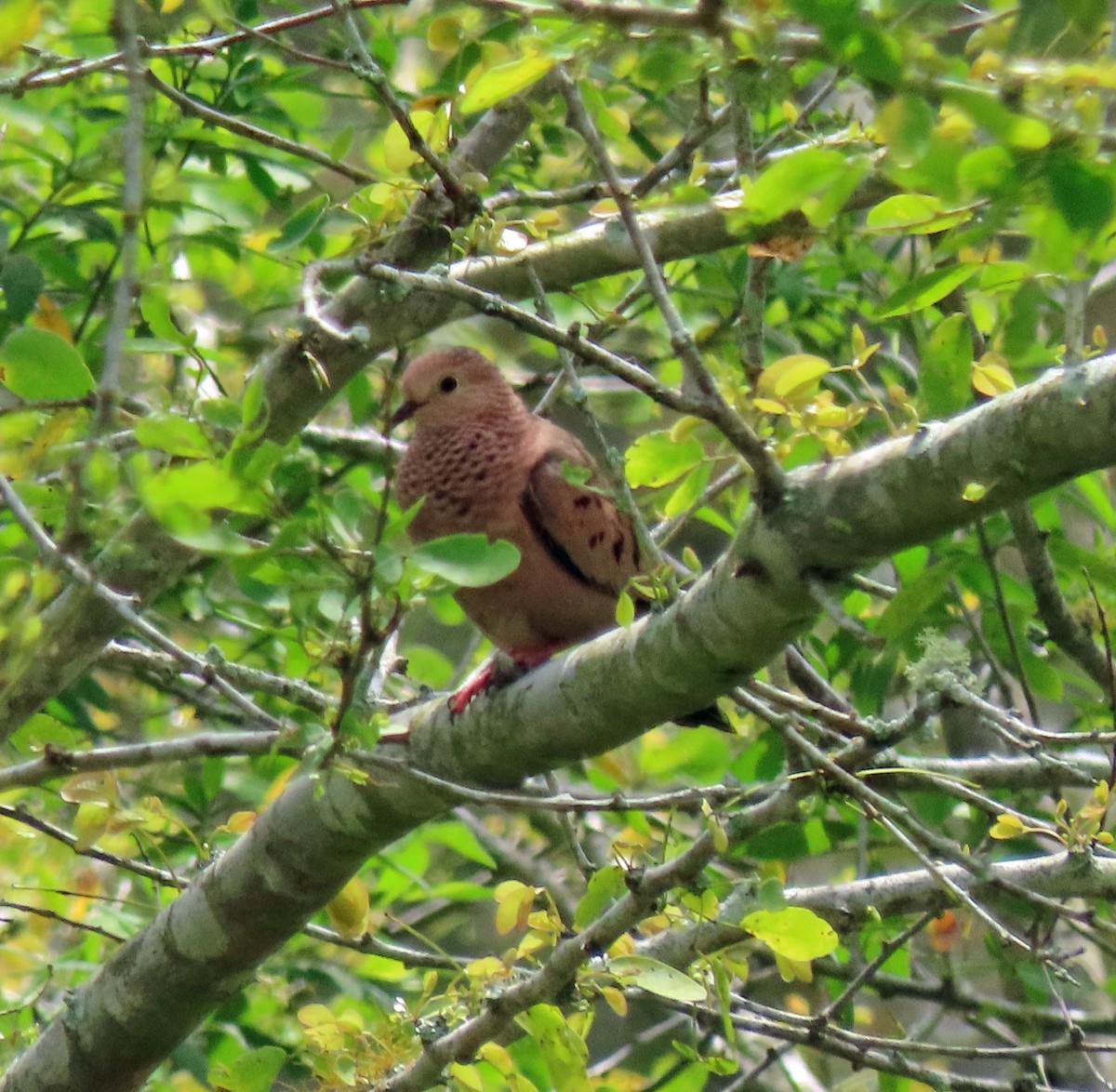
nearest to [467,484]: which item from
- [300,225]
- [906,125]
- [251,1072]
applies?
[300,225]

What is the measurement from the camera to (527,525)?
373 cm

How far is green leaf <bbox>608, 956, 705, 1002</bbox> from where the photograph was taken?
2.41 metres

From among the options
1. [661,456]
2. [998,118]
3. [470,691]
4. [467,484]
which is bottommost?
[470,691]

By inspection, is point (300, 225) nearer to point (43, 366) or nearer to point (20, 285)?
point (20, 285)

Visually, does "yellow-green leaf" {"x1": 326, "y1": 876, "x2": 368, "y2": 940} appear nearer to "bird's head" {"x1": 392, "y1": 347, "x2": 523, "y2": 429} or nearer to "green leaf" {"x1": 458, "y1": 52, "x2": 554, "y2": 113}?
"bird's head" {"x1": 392, "y1": 347, "x2": 523, "y2": 429}

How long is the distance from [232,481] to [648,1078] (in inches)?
116

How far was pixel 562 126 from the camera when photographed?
4.04m

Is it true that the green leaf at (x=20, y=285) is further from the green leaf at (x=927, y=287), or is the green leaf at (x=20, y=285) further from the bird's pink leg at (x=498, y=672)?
the green leaf at (x=927, y=287)

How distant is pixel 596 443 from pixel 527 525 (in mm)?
272

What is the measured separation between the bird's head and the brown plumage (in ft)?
0.29

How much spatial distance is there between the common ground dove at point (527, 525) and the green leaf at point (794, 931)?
142cm

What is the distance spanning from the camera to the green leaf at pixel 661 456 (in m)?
2.32

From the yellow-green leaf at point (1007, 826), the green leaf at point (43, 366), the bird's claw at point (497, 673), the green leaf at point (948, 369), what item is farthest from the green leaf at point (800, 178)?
the bird's claw at point (497, 673)

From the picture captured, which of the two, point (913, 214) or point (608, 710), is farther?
point (608, 710)
